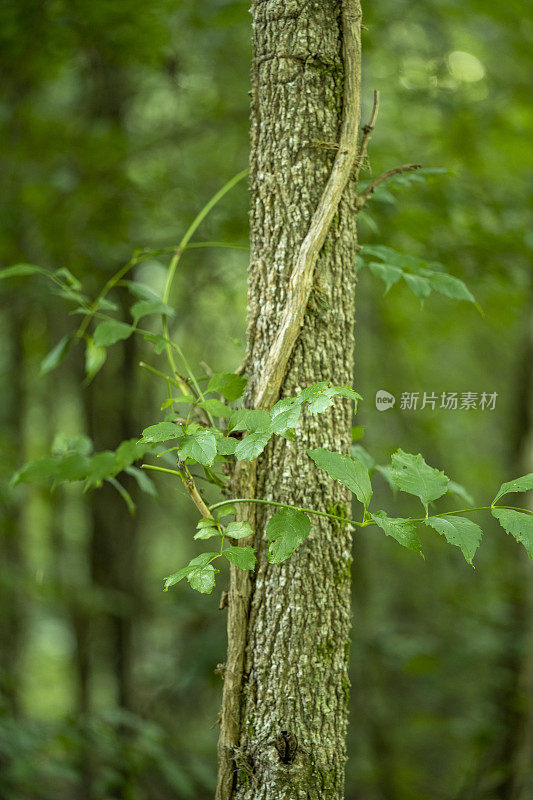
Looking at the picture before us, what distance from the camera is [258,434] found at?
3.36 feet

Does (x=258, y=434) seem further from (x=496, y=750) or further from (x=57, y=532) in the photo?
(x=57, y=532)

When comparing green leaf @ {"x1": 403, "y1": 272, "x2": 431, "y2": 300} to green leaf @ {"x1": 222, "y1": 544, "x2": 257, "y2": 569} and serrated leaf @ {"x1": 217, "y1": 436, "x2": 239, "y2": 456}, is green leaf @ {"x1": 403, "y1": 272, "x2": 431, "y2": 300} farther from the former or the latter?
green leaf @ {"x1": 222, "y1": 544, "x2": 257, "y2": 569}

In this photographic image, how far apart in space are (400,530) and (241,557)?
26 cm

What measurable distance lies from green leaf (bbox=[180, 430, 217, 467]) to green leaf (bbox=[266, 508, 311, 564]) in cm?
15

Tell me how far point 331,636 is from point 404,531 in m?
0.33

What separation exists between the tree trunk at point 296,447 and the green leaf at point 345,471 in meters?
0.19

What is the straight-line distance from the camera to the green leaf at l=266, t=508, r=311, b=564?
1.03 m

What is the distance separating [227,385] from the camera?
124 centimetres

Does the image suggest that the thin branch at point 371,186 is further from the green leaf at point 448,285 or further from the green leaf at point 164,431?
the green leaf at point 164,431

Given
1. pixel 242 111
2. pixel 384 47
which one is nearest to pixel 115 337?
pixel 242 111

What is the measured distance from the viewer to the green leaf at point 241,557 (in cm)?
106

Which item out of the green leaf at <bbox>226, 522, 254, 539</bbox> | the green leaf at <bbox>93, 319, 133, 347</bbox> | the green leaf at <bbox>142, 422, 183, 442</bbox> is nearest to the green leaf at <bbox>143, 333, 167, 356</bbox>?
the green leaf at <bbox>93, 319, 133, 347</bbox>

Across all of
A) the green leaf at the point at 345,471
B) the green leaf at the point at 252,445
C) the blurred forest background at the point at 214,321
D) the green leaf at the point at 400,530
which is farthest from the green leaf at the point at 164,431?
the blurred forest background at the point at 214,321

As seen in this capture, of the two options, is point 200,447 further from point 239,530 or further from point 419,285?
point 419,285
